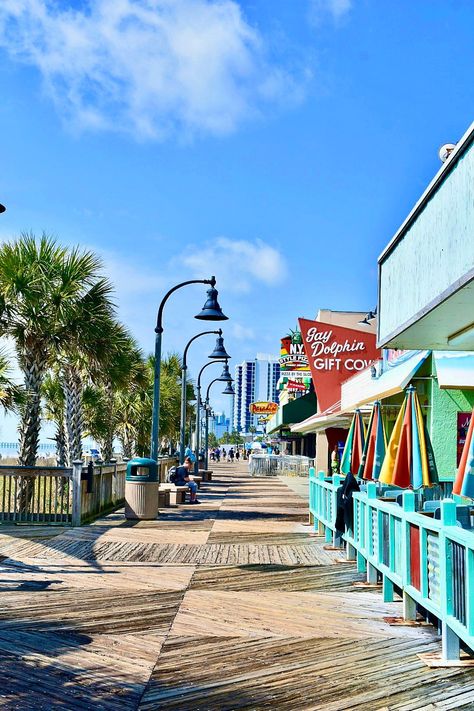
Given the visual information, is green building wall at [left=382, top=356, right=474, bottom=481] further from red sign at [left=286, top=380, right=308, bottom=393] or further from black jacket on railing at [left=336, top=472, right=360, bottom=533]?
red sign at [left=286, top=380, right=308, bottom=393]

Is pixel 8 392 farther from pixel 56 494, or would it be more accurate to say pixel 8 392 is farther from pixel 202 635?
pixel 202 635

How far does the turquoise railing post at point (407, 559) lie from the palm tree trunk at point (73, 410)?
16.2 meters

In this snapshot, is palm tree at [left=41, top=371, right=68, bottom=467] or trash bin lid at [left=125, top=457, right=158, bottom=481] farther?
palm tree at [left=41, top=371, right=68, bottom=467]

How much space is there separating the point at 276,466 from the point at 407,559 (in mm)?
40551

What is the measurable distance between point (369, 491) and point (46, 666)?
478 centimetres

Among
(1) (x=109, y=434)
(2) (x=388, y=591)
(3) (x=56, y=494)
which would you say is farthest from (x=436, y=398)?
(1) (x=109, y=434)

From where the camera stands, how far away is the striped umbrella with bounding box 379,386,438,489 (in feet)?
30.3

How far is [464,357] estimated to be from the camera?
14000 millimetres

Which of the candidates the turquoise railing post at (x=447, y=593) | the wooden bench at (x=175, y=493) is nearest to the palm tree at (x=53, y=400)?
the wooden bench at (x=175, y=493)

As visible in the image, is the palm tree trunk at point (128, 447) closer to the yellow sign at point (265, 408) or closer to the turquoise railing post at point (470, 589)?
the turquoise railing post at point (470, 589)

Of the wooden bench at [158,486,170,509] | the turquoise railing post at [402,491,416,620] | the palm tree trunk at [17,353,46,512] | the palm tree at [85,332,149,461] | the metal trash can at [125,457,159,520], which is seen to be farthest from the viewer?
the palm tree at [85,332,149,461]

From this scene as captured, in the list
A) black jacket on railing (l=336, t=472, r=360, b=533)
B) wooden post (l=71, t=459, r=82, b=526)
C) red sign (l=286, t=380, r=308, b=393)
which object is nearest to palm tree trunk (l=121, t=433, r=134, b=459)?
red sign (l=286, t=380, r=308, b=393)

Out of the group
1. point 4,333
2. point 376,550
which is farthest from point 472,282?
point 4,333

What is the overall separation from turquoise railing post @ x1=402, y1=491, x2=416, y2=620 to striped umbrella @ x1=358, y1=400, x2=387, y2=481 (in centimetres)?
341
